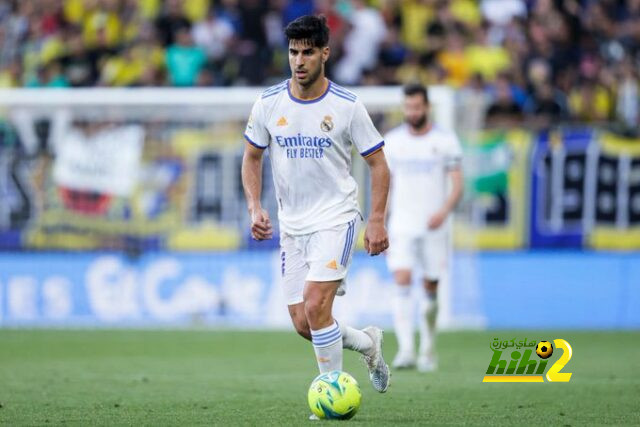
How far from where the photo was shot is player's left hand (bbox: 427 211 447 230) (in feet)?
43.4

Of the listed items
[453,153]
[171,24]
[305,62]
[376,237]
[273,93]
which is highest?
[171,24]

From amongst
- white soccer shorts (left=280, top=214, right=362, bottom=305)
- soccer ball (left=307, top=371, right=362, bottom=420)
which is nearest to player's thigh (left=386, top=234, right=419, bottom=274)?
white soccer shorts (left=280, top=214, right=362, bottom=305)

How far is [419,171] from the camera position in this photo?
44.7 ft

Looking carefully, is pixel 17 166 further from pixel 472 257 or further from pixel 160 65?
pixel 472 257

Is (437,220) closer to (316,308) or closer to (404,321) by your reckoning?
(404,321)

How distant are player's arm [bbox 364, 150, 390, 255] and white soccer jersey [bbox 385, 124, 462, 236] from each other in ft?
15.6

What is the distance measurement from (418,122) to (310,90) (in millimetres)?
4761

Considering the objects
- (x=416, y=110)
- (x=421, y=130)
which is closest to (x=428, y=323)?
(x=421, y=130)

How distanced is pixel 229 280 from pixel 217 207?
108 centimetres

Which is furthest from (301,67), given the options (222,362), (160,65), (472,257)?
(160,65)

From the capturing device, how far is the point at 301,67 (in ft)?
28.0

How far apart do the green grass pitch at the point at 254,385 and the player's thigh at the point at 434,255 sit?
0.91m

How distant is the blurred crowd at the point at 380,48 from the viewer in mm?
20578

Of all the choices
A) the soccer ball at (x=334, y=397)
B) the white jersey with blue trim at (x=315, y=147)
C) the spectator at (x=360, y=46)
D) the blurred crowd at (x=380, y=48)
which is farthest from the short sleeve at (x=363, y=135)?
the spectator at (x=360, y=46)
